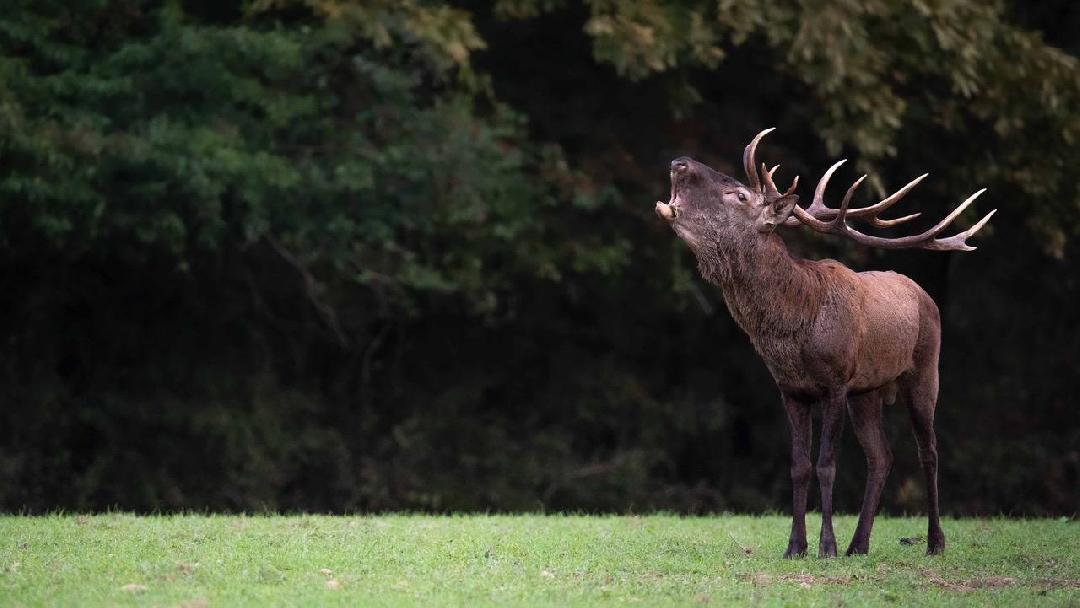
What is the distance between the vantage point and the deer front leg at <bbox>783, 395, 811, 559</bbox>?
9.62 m

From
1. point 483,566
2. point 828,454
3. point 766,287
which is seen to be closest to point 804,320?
point 766,287

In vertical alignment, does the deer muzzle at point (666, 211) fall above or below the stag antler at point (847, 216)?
below

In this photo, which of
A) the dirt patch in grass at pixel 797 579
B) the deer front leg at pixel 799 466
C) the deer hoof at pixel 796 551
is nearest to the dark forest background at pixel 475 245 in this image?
the deer front leg at pixel 799 466

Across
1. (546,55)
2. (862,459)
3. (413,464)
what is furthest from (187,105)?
(862,459)

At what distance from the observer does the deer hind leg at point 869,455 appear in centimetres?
991

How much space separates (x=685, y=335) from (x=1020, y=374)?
16.0 feet

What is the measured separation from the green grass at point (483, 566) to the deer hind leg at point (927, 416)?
0.17 metres

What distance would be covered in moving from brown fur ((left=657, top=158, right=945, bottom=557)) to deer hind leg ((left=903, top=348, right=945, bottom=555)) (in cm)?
41

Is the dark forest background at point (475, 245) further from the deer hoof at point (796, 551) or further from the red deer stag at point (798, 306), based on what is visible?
the deer hoof at point (796, 551)

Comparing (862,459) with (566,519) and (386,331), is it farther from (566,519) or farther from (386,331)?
(566,519)

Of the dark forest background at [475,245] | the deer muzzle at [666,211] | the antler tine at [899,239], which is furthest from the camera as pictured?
the dark forest background at [475,245]

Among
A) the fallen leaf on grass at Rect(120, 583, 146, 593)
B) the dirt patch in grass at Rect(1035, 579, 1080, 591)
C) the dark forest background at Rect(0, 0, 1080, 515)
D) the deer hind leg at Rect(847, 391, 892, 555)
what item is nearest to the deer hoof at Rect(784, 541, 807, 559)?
the deer hind leg at Rect(847, 391, 892, 555)

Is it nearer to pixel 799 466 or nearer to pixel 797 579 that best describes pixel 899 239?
pixel 799 466

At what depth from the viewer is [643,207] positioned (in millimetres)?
19078
